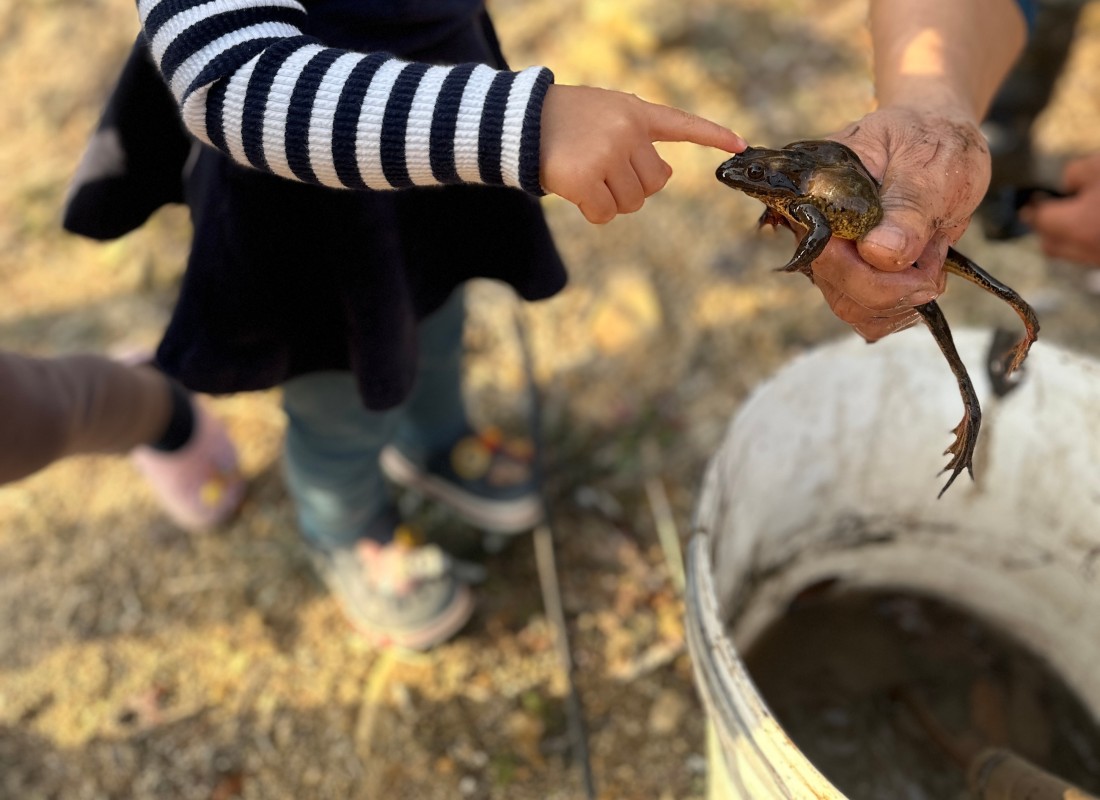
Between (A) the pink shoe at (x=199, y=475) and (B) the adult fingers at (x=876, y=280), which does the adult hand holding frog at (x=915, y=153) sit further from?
(A) the pink shoe at (x=199, y=475)

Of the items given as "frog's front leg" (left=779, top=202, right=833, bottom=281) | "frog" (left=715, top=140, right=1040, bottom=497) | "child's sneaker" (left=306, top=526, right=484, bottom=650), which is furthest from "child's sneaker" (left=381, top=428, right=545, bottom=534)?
"frog's front leg" (left=779, top=202, right=833, bottom=281)

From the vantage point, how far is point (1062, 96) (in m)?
2.98

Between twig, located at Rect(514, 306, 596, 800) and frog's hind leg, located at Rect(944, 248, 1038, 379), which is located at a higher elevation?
frog's hind leg, located at Rect(944, 248, 1038, 379)

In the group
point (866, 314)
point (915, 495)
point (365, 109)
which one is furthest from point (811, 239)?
point (915, 495)

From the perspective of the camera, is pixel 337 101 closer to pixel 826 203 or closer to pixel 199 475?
pixel 826 203

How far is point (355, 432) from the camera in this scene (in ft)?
5.28

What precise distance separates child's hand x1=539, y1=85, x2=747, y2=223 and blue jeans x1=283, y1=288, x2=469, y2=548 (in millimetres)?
661

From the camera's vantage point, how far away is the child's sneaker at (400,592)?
182cm

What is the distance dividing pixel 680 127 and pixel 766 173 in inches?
5.1

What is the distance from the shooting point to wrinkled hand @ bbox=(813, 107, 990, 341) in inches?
38.4

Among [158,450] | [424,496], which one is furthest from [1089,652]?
[158,450]

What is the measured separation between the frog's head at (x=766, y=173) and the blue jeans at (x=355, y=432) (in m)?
0.73

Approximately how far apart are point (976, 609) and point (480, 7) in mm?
1445

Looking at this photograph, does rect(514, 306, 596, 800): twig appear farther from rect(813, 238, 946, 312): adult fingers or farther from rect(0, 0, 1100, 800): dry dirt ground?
rect(813, 238, 946, 312): adult fingers
